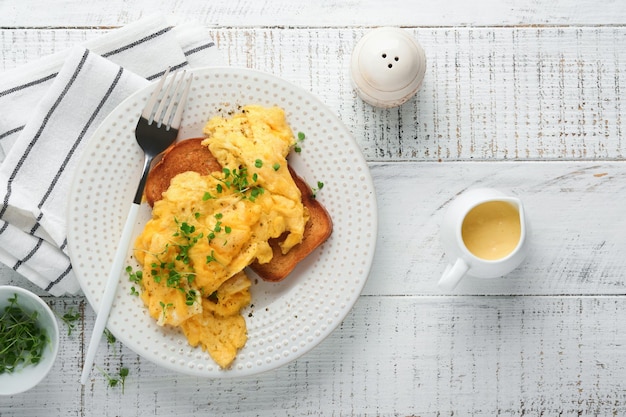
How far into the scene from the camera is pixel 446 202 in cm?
230

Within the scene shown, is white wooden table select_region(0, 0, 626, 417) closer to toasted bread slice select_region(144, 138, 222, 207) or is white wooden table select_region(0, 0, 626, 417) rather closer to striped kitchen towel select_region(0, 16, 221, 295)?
striped kitchen towel select_region(0, 16, 221, 295)

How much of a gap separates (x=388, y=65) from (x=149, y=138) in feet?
2.47

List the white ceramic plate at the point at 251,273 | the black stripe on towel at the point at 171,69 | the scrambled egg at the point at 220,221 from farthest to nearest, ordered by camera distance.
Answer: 1. the black stripe on towel at the point at 171,69
2. the white ceramic plate at the point at 251,273
3. the scrambled egg at the point at 220,221

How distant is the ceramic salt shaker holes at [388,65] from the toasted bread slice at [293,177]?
0.37 meters

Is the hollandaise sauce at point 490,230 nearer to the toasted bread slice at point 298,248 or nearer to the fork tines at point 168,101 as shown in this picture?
the toasted bread slice at point 298,248

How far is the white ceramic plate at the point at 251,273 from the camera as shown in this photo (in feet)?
6.81

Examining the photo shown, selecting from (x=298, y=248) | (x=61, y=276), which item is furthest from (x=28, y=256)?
(x=298, y=248)

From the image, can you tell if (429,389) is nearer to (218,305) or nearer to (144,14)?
(218,305)

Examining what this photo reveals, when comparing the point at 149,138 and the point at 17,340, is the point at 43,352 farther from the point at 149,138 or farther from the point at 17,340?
the point at 149,138

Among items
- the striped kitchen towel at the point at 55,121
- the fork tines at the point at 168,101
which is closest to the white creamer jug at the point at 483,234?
the fork tines at the point at 168,101

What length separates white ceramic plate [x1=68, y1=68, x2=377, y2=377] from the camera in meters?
2.07

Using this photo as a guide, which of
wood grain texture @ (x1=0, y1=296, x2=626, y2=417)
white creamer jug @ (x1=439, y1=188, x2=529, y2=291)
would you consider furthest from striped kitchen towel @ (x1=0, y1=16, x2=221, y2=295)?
white creamer jug @ (x1=439, y1=188, x2=529, y2=291)

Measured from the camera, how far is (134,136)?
6.84 feet

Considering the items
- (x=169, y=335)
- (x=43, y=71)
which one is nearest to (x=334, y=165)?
(x=169, y=335)
